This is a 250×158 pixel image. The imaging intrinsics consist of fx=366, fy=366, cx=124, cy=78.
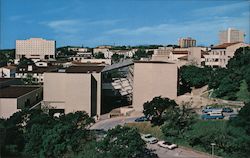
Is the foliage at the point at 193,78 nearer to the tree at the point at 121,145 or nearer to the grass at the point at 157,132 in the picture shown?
the grass at the point at 157,132

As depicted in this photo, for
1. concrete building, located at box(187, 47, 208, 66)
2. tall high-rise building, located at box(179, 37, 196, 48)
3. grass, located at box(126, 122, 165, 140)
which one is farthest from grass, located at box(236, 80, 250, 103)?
tall high-rise building, located at box(179, 37, 196, 48)

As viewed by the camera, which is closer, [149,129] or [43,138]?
[43,138]

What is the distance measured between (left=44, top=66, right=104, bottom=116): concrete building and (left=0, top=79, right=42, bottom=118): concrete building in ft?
1.38

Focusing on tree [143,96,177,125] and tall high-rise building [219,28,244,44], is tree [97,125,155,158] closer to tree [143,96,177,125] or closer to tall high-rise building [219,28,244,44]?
tree [143,96,177,125]

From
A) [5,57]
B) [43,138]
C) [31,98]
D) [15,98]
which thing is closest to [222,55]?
[31,98]

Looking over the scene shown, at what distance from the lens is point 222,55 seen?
14586mm

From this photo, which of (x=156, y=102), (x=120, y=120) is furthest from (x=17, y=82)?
(x=156, y=102)

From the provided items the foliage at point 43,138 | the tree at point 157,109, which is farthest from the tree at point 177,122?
the foliage at point 43,138

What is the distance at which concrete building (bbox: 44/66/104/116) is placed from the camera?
9.67 meters

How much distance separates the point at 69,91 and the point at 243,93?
15.6 ft

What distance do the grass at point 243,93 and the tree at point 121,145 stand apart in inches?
182

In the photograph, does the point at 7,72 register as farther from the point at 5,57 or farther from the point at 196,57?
the point at 5,57

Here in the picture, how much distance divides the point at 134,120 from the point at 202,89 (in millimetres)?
3590

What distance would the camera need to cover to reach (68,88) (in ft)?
31.9
